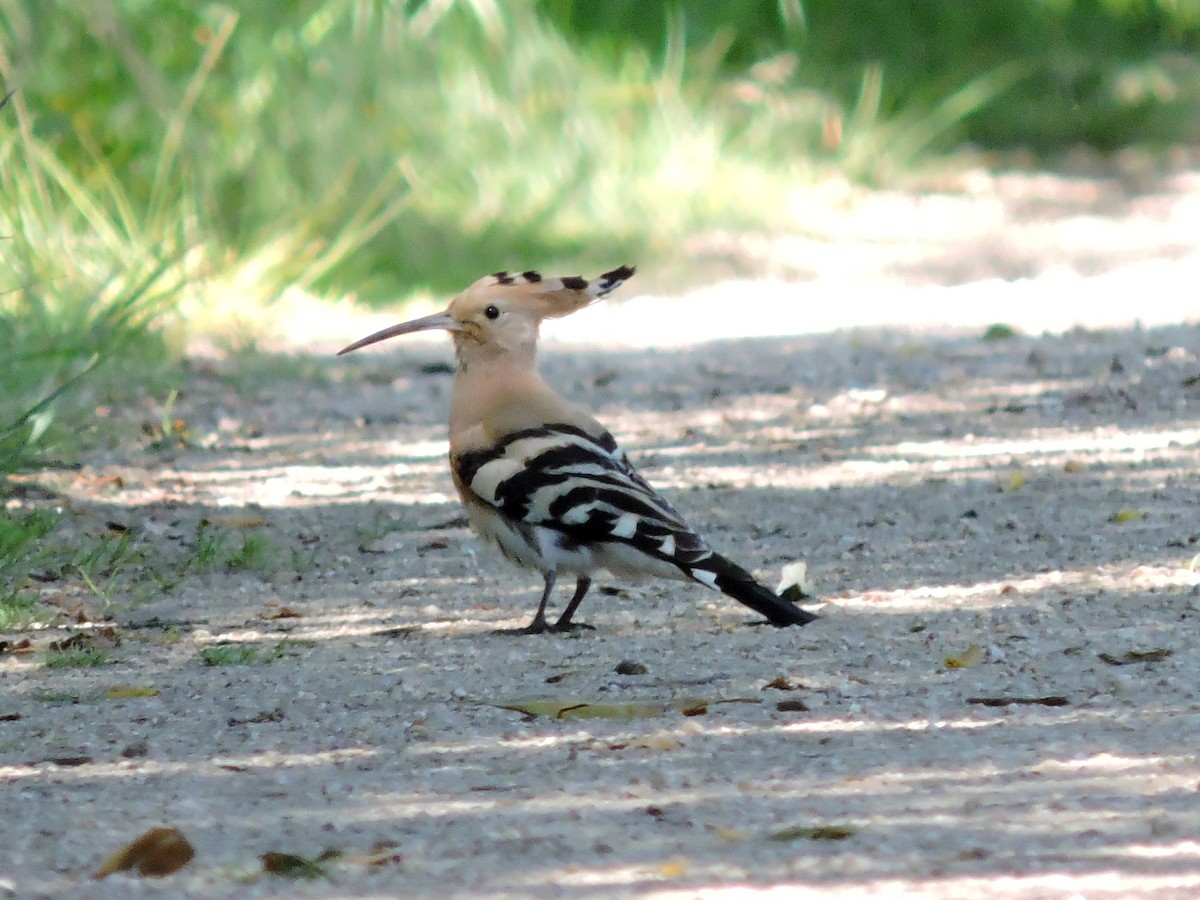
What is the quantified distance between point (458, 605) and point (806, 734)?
1.70 metres

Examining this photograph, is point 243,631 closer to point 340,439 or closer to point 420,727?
point 420,727

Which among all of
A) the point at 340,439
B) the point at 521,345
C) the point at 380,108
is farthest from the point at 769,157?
the point at 521,345

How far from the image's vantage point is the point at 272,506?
664cm

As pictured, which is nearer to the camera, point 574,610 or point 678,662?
point 678,662

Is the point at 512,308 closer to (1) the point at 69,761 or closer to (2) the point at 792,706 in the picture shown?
(2) the point at 792,706

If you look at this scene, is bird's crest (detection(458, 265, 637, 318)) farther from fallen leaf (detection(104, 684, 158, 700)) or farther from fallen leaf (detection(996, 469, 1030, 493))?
fallen leaf (detection(996, 469, 1030, 493))

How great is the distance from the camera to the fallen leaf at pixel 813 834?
319cm

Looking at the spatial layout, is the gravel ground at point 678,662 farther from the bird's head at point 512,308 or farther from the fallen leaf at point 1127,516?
the bird's head at point 512,308

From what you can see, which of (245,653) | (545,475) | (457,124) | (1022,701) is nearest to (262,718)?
(245,653)

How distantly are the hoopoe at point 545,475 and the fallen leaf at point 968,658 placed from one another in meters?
0.43

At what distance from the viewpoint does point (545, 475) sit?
4887 millimetres

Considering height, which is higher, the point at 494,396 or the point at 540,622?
the point at 494,396

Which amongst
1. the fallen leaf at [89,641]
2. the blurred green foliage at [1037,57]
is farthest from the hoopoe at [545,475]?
the blurred green foliage at [1037,57]

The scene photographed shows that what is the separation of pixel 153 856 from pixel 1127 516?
141 inches
